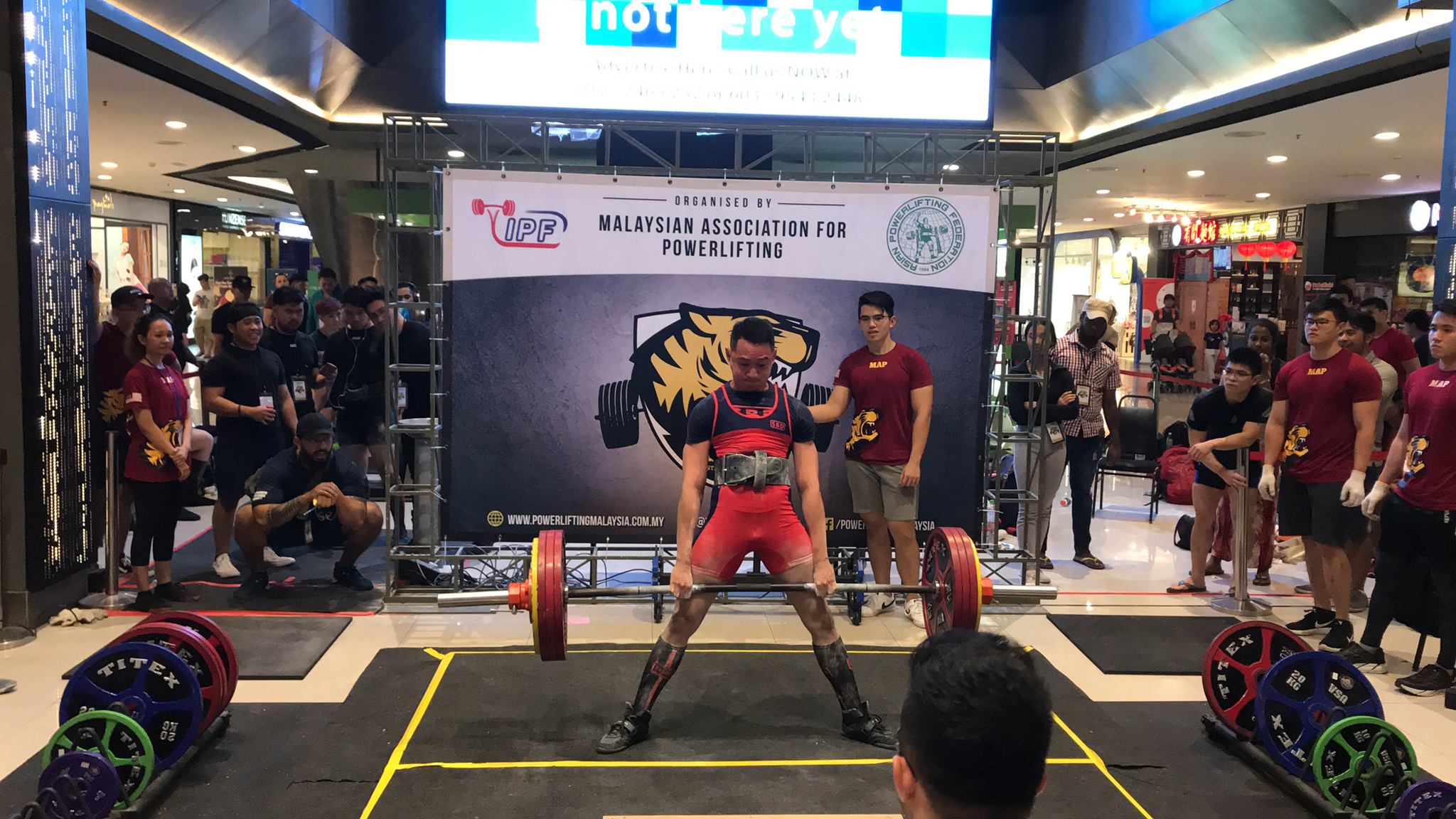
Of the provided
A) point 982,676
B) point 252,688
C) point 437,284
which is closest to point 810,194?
point 437,284

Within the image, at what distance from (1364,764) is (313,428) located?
4850 mm

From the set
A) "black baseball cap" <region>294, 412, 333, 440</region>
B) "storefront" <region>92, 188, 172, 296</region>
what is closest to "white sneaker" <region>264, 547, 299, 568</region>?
"black baseball cap" <region>294, 412, 333, 440</region>

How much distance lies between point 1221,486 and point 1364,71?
3.65 m

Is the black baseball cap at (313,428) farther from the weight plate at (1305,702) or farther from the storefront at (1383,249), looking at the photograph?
the storefront at (1383,249)

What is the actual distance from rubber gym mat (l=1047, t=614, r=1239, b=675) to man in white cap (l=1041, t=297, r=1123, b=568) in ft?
3.55

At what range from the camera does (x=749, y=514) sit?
148 inches

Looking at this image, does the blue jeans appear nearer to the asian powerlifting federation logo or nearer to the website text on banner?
the website text on banner

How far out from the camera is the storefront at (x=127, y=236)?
19.1 meters

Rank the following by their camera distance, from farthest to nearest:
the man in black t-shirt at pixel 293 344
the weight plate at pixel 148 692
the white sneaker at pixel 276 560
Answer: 1. the man in black t-shirt at pixel 293 344
2. the white sneaker at pixel 276 560
3. the weight plate at pixel 148 692

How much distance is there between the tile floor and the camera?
4160mm

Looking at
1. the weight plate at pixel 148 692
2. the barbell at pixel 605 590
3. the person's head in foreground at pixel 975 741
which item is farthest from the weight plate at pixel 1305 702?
the weight plate at pixel 148 692

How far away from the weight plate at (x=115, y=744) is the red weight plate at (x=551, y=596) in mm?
1271

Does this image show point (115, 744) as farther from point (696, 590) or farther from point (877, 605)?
point (877, 605)

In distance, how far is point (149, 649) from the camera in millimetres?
3436
